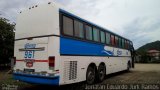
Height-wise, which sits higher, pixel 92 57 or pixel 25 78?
pixel 92 57

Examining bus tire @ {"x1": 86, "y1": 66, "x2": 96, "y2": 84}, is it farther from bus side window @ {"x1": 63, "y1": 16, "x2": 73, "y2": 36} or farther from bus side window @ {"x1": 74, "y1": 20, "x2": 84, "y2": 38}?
bus side window @ {"x1": 63, "y1": 16, "x2": 73, "y2": 36}

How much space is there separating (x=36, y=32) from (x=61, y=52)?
57.7 inches

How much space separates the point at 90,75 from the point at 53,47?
3523 mm

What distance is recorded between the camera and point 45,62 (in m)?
8.79

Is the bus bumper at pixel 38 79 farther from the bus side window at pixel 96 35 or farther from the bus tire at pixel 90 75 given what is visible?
the bus side window at pixel 96 35

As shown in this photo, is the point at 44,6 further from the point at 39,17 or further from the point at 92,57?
the point at 92,57

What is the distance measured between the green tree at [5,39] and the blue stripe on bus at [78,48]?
473 inches

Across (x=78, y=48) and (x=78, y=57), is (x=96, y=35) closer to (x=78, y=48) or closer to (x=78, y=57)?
(x=78, y=48)

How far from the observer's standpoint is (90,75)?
37.5 feet

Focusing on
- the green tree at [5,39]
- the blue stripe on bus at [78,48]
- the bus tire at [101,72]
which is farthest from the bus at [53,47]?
the green tree at [5,39]

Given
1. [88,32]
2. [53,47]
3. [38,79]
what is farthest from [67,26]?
[38,79]

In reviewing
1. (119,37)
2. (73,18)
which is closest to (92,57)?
(73,18)

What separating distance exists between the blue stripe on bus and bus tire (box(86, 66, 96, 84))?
0.79 metres

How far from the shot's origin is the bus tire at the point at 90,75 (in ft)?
36.7
